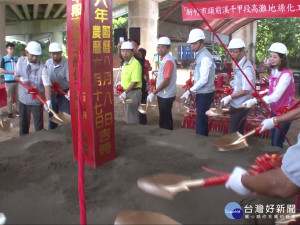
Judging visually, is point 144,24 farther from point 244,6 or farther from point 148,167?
point 148,167

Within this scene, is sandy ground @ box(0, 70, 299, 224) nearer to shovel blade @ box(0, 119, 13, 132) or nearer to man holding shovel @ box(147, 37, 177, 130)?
man holding shovel @ box(147, 37, 177, 130)

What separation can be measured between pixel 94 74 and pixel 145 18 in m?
9.09

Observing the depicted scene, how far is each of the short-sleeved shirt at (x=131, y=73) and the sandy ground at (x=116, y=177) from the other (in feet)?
2.94

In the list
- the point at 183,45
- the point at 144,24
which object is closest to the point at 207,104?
the point at 144,24

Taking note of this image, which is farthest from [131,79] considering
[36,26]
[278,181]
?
[36,26]

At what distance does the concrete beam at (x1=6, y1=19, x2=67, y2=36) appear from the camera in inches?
895

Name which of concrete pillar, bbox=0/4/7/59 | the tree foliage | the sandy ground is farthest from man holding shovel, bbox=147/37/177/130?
the tree foliage

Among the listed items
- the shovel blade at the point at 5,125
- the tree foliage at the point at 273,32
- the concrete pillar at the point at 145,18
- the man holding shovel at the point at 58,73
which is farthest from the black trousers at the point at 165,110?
the tree foliage at the point at 273,32

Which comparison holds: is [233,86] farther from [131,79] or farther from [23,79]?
[23,79]

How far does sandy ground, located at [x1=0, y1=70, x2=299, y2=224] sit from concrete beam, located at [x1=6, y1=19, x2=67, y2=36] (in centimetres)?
2094

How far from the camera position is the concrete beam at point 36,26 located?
22.7 metres

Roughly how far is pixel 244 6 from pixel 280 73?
237 cm

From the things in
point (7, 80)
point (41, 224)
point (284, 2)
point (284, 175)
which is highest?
point (284, 2)

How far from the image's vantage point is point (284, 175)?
1.32 metres
